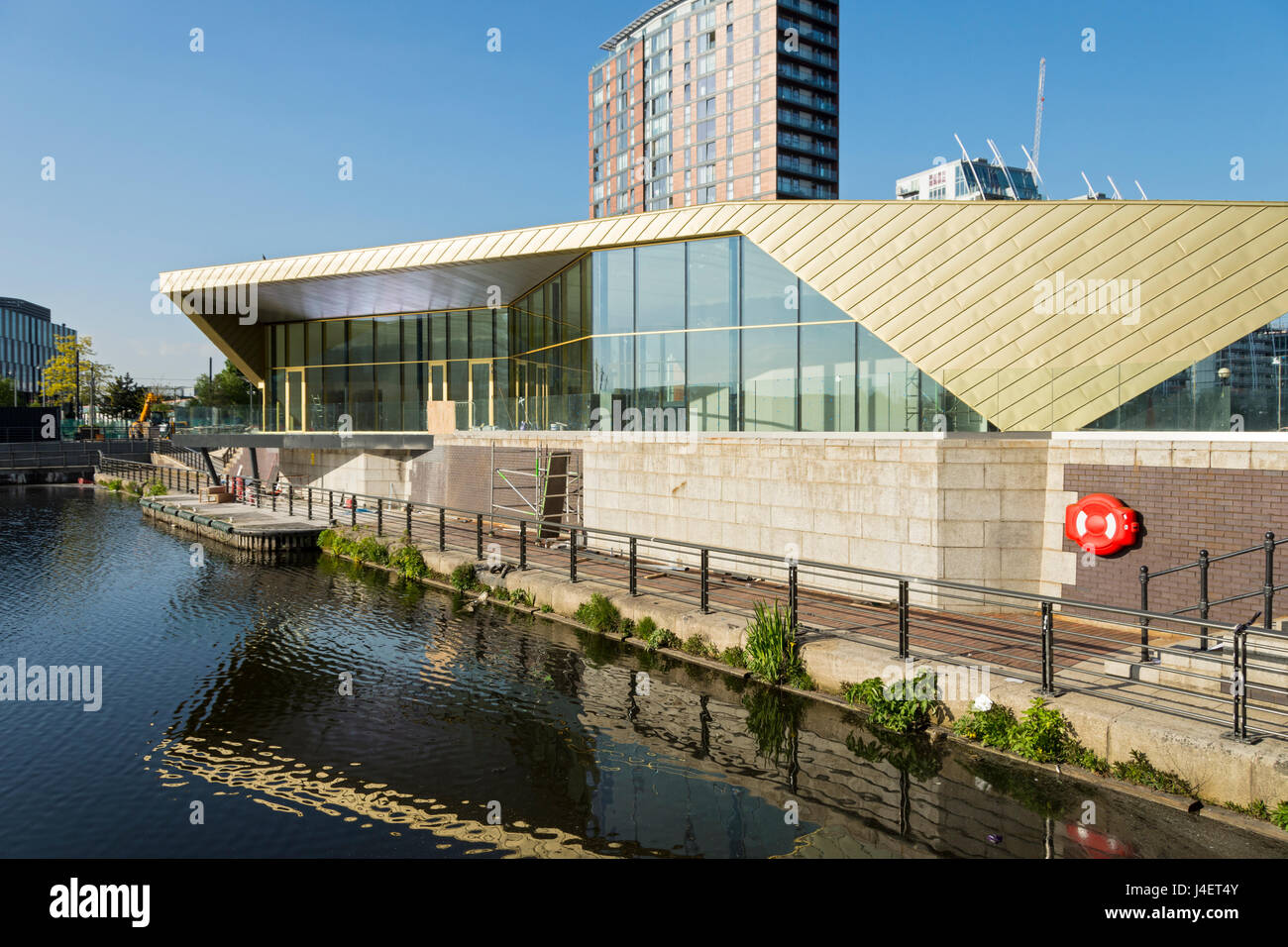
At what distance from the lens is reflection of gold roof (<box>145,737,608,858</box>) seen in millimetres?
6914

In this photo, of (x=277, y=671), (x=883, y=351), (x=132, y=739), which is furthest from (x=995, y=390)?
(x=132, y=739)

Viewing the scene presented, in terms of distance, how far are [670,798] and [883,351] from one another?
10.5 meters

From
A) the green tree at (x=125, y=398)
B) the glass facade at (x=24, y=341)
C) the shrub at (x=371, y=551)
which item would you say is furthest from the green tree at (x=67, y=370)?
the shrub at (x=371, y=551)

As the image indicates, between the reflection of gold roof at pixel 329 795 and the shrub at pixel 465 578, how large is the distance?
7799mm

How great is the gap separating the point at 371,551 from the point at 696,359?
9.36 meters

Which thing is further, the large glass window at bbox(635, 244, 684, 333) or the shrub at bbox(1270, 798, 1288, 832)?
the large glass window at bbox(635, 244, 684, 333)

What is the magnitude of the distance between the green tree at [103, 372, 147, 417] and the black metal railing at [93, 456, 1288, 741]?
70.1 meters

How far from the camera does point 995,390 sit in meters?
14.1

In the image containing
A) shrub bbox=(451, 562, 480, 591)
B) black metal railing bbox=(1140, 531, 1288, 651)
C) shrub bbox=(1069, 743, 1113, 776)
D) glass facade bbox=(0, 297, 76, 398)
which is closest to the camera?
shrub bbox=(1069, 743, 1113, 776)

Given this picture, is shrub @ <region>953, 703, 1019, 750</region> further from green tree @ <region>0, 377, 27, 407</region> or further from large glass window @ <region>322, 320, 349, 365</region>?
green tree @ <region>0, 377, 27, 407</region>

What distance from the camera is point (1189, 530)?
448 inches

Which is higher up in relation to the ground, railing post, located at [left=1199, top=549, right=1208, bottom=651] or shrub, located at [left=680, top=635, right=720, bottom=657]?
railing post, located at [left=1199, top=549, right=1208, bottom=651]

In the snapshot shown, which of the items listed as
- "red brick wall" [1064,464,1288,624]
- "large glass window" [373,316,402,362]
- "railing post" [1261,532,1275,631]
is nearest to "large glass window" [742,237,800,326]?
"red brick wall" [1064,464,1288,624]

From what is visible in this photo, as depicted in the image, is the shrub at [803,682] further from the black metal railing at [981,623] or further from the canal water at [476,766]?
the black metal railing at [981,623]
